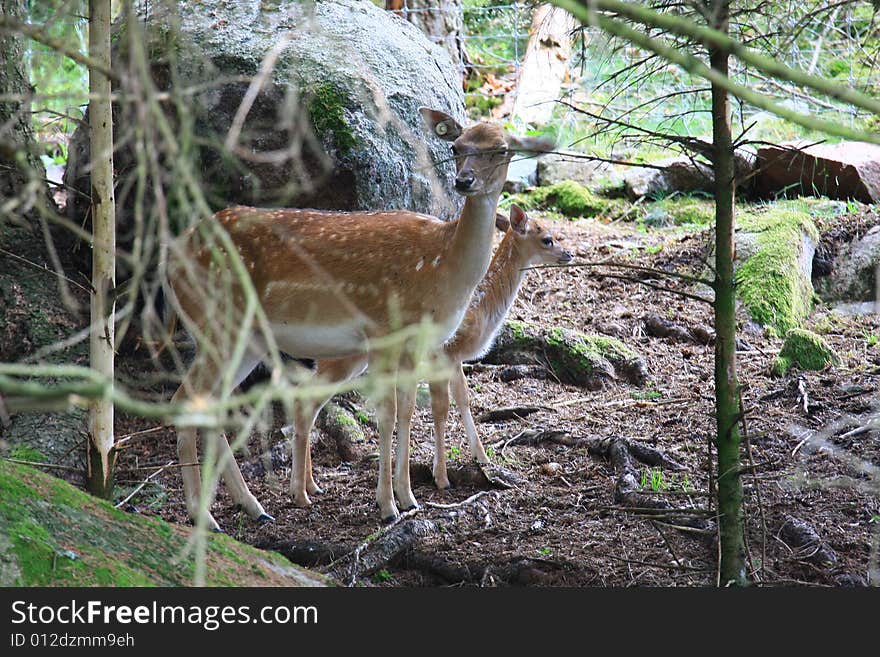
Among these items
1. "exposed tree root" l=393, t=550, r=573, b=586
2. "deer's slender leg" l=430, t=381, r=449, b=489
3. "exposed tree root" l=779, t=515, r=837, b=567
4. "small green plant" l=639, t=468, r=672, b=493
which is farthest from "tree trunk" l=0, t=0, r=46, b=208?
"exposed tree root" l=779, t=515, r=837, b=567

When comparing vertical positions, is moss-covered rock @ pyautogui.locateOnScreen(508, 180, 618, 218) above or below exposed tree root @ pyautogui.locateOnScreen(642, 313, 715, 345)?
above

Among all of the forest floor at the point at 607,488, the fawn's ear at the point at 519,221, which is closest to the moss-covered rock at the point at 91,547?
the forest floor at the point at 607,488

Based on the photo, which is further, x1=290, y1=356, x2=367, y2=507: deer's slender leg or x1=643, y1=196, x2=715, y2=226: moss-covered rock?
x1=643, y1=196, x2=715, y2=226: moss-covered rock

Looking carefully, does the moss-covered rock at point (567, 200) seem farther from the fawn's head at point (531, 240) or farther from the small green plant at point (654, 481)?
the small green plant at point (654, 481)

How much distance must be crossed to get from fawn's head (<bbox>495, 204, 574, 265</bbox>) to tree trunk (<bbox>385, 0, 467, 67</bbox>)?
4.63m

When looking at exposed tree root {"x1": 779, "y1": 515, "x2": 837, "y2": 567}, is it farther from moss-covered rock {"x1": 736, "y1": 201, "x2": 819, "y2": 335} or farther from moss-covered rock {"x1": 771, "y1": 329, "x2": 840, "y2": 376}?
moss-covered rock {"x1": 736, "y1": 201, "x2": 819, "y2": 335}

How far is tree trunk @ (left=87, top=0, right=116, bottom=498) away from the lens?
15.2 ft

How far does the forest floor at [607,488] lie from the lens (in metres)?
5.24

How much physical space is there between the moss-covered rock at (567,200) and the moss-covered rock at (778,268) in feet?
8.63

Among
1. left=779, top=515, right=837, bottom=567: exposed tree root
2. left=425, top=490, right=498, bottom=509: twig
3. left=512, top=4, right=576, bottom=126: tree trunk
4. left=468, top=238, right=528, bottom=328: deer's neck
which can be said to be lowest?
left=425, top=490, right=498, bottom=509: twig

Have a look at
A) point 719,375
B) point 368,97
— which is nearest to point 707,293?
point 368,97

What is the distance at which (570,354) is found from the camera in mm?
8492

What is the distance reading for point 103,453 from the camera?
4832 millimetres

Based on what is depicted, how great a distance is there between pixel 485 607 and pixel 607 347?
484 cm
